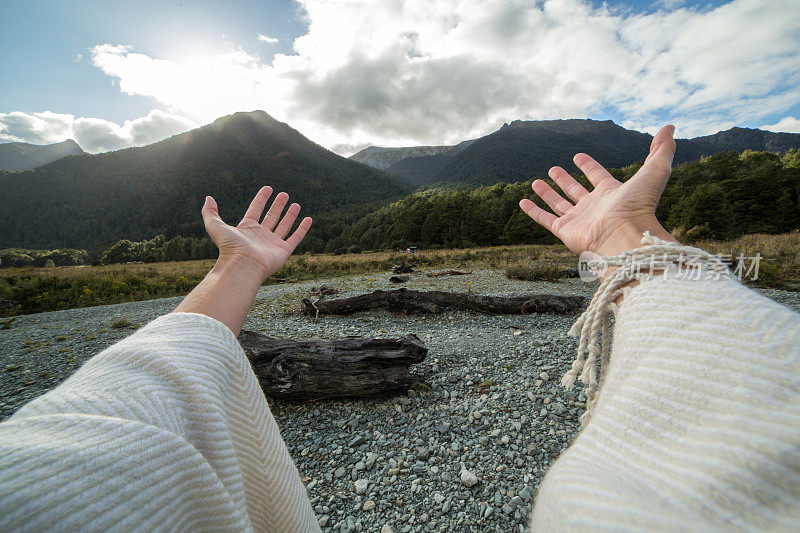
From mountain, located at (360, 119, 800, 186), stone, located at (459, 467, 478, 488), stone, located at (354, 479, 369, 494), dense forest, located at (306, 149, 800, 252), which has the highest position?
mountain, located at (360, 119, 800, 186)

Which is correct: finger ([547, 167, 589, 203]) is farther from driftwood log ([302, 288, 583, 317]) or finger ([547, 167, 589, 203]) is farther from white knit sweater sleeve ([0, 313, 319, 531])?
driftwood log ([302, 288, 583, 317])

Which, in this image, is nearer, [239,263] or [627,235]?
[627,235]

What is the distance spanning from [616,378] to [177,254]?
211 ft

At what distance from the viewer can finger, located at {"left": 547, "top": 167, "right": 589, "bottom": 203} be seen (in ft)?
6.95

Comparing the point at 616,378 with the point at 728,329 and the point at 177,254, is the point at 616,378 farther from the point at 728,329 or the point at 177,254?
the point at 177,254

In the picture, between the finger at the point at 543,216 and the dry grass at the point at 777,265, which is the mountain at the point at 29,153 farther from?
the dry grass at the point at 777,265

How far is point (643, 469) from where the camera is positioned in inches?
23.6

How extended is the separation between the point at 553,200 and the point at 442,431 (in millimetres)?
2372

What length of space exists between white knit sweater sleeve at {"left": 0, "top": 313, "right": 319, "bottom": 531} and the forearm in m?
0.24

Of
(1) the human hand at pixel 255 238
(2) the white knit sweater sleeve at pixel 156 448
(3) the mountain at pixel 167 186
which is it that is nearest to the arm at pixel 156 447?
(2) the white knit sweater sleeve at pixel 156 448

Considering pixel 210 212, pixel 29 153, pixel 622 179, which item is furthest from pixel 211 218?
pixel 29 153

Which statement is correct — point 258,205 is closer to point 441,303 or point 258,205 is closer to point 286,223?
point 286,223

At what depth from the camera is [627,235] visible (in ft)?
4.91

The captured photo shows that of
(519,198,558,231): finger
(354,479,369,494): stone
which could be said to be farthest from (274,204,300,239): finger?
(354,479,369,494): stone
